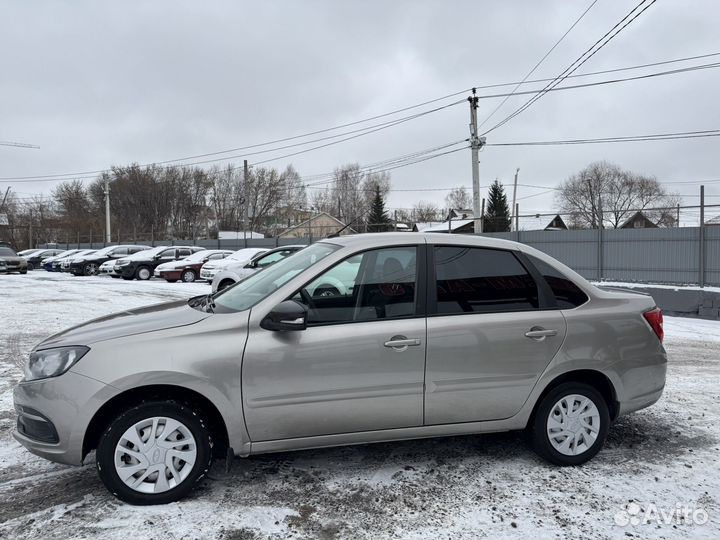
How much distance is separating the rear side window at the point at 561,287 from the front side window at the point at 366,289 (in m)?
0.97

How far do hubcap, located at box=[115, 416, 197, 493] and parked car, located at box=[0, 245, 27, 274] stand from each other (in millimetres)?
27238

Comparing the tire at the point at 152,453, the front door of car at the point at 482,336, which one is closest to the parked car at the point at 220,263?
the front door of car at the point at 482,336

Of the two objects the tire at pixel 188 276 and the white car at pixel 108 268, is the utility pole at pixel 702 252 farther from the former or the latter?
the white car at pixel 108 268

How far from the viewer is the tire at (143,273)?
22688 millimetres

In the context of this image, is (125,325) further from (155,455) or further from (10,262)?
(10,262)

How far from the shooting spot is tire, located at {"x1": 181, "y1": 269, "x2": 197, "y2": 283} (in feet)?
68.1

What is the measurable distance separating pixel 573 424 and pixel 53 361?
11.3ft

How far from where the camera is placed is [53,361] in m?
3.14

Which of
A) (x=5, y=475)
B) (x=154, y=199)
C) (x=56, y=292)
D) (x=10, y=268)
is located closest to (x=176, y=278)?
(x=56, y=292)

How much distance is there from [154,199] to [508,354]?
70.1 m

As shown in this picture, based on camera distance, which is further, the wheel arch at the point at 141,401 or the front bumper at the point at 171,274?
the front bumper at the point at 171,274

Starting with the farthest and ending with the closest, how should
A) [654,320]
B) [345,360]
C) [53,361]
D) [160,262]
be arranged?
[160,262] < [654,320] < [345,360] < [53,361]

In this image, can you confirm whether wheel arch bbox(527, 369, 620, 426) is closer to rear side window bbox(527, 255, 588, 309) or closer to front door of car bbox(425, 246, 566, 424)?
front door of car bbox(425, 246, 566, 424)

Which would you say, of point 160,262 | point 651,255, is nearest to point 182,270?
point 160,262
